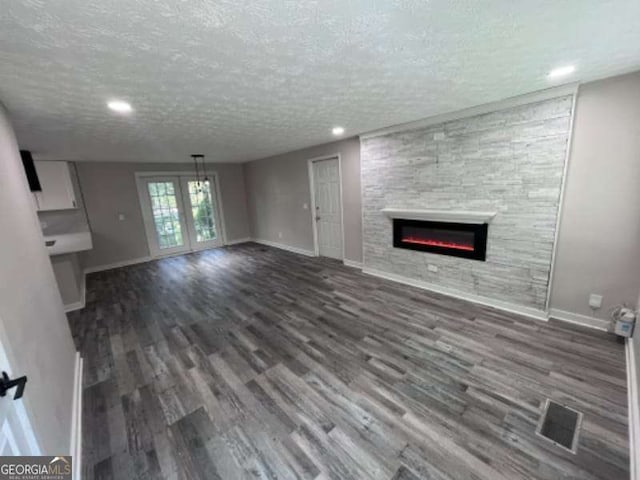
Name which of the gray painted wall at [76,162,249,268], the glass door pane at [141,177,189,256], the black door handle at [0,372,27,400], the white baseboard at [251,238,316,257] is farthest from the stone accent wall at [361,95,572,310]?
the gray painted wall at [76,162,249,268]

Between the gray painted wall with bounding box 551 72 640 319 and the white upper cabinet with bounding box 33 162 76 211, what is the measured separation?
6979 millimetres

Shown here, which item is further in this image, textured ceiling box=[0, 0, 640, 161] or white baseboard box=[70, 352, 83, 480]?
white baseboard box=[70, 352, 83, 480]

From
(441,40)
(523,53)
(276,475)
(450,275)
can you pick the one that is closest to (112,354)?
(276,475)

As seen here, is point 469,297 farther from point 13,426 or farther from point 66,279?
point 66,279

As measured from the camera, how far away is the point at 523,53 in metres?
1.75

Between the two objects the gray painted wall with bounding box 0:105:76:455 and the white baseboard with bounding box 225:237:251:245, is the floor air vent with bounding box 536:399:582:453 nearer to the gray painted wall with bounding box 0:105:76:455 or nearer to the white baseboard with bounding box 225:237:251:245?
the gray painted wall with bounding box 0:105:76:455

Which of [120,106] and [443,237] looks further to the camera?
[443,237]

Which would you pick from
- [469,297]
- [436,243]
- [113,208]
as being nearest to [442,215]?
[436,243]

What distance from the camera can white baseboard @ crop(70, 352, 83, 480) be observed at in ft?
5.11

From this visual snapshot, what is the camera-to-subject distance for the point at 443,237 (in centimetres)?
362

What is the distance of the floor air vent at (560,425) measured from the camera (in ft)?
5.18

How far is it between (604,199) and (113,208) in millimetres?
8080

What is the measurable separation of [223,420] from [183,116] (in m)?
2.80

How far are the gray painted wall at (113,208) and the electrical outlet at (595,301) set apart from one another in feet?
25.6
